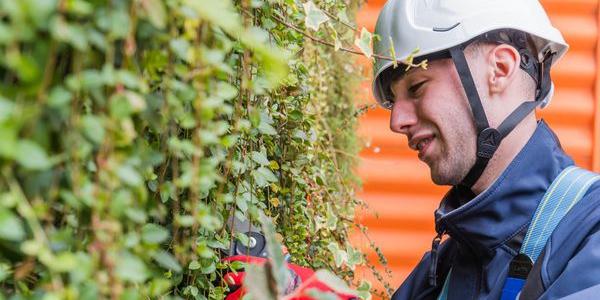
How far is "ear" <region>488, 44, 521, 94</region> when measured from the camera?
5.60 ft

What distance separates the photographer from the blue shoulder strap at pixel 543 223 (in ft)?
4.78

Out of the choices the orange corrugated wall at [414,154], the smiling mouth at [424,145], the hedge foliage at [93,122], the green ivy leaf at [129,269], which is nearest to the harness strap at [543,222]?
the smiling mouth at [424,145]

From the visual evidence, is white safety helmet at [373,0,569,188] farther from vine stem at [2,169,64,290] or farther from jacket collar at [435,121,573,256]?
vine stem at [2,169,64,290]

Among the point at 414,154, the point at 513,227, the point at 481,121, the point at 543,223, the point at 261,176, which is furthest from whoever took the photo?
the point at 414,154

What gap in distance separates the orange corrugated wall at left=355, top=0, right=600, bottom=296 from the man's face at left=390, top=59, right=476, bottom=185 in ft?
3.70

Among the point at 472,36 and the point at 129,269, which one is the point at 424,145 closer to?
the point at 472,36

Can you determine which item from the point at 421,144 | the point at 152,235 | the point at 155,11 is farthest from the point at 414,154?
the point at 155,11

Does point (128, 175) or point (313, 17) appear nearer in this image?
point (128, 175)

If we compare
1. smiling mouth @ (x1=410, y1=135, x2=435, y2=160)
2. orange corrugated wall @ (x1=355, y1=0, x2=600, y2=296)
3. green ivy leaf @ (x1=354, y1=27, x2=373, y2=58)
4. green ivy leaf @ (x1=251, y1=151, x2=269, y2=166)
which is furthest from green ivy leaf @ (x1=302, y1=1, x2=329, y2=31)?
orange corrugated wall @ (x1=355, y1=0, x2=600, y2=296)

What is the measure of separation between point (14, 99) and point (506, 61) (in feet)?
4.59

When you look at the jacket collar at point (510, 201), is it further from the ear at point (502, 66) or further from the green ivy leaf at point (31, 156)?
the green ivy leaf at point (31, 156)

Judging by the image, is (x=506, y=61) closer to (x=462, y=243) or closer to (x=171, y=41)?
(x=462, y=243)

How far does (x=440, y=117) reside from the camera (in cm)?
170

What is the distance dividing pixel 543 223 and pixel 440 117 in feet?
1.15
